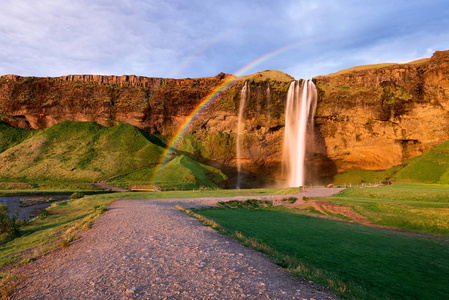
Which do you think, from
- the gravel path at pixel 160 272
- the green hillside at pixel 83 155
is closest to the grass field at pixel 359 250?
the gravel path at pixel 160 272

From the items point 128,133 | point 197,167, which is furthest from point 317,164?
point 128,133

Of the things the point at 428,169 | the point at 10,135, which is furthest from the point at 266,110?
the point at 10,135

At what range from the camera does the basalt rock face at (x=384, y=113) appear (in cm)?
5791

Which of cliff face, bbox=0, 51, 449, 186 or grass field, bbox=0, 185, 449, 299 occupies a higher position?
cliff face, bbox=0, 51, 449, 186

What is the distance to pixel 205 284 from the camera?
535cm

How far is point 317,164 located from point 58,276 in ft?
252

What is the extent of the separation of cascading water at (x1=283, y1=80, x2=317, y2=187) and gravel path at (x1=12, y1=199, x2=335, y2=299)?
5998cm

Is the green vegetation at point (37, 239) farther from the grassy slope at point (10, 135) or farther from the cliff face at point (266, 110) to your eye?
the grassy slope at point (10, 135)

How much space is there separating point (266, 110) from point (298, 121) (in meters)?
9.84

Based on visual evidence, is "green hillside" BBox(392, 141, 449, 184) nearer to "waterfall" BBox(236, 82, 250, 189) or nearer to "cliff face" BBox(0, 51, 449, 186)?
"cliff face" BBox(0, 51, 449, 186)

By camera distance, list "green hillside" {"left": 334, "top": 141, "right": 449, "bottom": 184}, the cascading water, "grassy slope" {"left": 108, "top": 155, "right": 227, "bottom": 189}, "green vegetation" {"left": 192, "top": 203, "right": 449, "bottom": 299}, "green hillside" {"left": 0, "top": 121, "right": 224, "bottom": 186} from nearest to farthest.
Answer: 1. "green vegetation" {"left": 192, "top": 203, "right": 449, "bottom": 299}
2. "green hillside" {"left": 334, "top": 141, "right": 449, "bottom": 184}
3. "grassy slope" {"left": 108, "top": 155, "right": 227, "bottom": 189}
4. "green hillside" {"left": 0, "top": 121, "right": 224, "bottom": 186}
5. the cascading water

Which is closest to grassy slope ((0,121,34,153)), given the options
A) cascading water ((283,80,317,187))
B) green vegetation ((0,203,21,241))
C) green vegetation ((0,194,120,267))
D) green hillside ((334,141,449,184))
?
green vegetation ((0,194,120,267))

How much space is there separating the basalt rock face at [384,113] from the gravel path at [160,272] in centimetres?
6690

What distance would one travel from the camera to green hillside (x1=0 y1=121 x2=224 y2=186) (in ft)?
215
